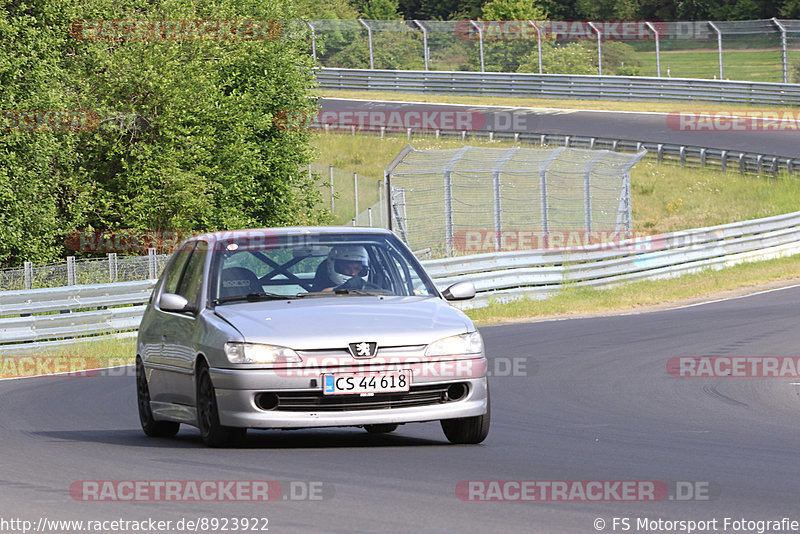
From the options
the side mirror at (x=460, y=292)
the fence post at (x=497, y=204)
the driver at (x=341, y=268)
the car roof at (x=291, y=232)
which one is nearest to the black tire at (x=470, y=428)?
the side mirror at (x=460, y=292)

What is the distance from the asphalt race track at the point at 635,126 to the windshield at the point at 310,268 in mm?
33726

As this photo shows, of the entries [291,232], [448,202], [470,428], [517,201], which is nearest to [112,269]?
[448,202]

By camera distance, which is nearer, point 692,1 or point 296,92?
point 296,92

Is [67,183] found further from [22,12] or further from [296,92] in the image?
[296,92]

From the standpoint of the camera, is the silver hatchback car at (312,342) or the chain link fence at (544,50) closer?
the silver hatchback car at (312,342)

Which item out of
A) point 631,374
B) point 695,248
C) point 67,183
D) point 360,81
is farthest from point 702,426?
point 360,81

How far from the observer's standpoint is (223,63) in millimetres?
33656

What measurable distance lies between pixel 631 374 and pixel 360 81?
44.6m

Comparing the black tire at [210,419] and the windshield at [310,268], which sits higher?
the windshield at [310,268]

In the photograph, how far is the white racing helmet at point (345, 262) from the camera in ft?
30.6

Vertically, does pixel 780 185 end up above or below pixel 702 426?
below

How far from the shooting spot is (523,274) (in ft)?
80.6

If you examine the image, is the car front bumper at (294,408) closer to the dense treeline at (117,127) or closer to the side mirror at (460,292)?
the side mirror at (460,292)

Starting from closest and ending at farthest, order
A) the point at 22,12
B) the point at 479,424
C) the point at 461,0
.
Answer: the point at 479,424 → the point at 22,12 → the point at 461,0
